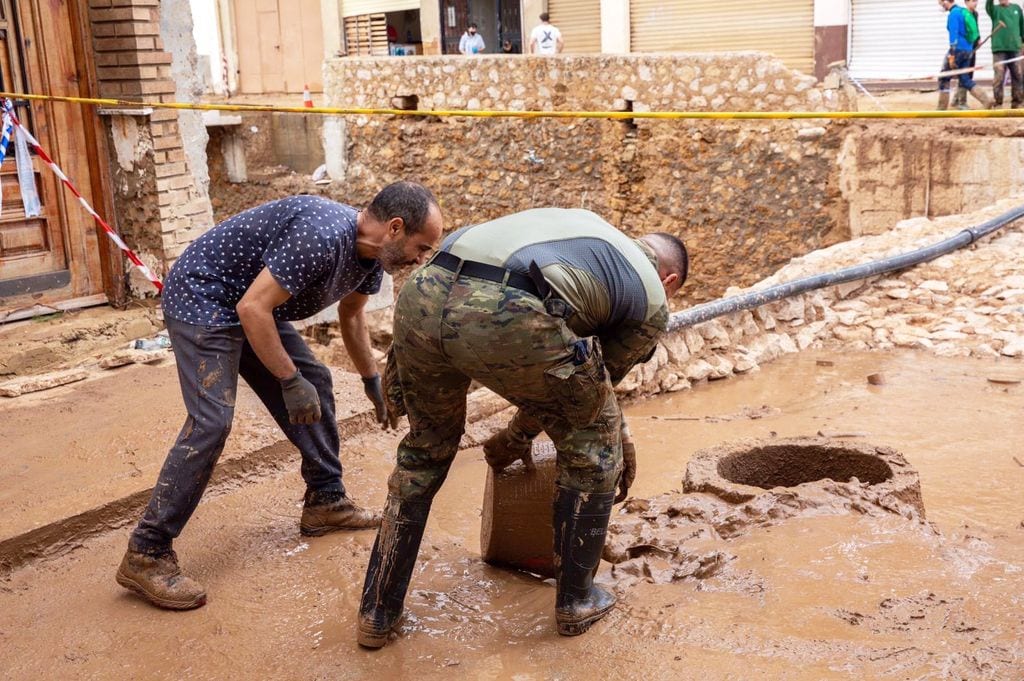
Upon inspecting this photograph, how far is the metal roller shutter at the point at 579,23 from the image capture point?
19.7m

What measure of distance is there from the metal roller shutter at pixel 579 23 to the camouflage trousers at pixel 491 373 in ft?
57.9

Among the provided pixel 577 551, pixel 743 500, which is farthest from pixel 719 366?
pixel 577 551

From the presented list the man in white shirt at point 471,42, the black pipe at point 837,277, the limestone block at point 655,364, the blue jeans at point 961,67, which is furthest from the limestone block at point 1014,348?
the man in white shirt at point 471,42

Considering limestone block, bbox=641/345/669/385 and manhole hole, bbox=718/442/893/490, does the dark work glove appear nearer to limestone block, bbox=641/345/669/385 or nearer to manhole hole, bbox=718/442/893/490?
manhole hole, bbox=718/442/893/490

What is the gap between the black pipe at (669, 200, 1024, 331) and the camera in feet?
20.8

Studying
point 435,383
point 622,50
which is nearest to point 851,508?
point 435,383

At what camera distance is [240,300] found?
3.38 metres

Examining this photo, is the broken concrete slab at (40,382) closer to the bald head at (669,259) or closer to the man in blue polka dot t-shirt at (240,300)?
the man in blue polka dot t-shirt at (240,300)

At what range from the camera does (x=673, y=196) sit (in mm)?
11375

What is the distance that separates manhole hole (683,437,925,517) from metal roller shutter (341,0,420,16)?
755 inches

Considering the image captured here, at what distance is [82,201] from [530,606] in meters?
4.61

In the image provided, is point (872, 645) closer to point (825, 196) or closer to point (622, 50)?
point (825, 196)

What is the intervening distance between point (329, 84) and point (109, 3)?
7.59 m

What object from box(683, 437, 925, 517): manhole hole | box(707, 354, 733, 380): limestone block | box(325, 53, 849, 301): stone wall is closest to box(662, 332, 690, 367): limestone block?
box(707, 354, 733, 380): limestone block
